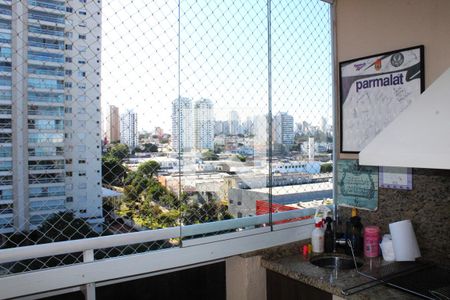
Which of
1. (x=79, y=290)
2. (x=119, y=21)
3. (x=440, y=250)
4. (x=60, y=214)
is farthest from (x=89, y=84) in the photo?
(x=440, y=250)

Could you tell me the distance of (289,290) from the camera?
1524 millimetres

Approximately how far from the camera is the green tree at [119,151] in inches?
51.3

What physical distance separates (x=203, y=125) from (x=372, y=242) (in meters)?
0.94

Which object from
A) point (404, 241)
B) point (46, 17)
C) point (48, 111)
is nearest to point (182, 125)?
point (48, 111)

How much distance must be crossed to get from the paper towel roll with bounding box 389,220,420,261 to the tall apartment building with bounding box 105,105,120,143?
1.22m

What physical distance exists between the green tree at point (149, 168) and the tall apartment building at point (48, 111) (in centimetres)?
15

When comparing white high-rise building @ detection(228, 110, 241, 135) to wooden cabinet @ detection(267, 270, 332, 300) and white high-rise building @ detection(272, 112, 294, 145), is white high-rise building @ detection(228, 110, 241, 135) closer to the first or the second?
white high-rise building @ detection(272, 112, 294, 145)

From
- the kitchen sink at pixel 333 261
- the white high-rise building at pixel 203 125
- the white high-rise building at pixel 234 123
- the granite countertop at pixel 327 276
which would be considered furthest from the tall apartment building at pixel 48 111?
the kitchen sink at pixel 333 261

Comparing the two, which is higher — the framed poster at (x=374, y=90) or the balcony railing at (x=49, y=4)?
the balcony railing at (x=49, y=4)

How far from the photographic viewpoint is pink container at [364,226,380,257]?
166 cm

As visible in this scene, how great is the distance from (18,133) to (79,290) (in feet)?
2.00

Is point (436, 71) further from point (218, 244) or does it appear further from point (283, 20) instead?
point (218, 244)

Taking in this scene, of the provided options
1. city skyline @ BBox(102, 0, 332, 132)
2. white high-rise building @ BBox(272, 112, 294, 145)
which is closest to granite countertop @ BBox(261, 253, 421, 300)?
white high-rise building @ BBox(272, 112, 294, 145)

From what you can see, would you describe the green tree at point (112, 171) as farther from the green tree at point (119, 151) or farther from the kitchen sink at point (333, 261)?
the kitchen sink at point (333, 261)
